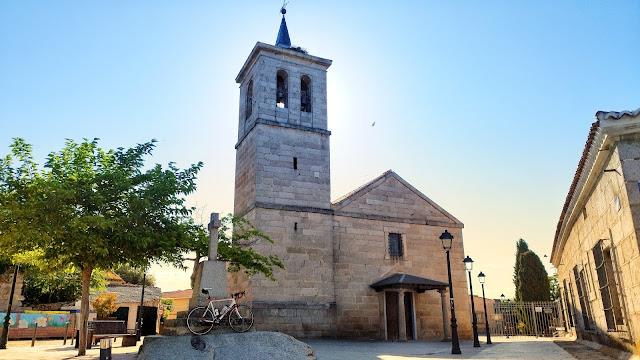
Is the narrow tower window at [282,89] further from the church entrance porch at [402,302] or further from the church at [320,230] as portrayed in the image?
the church entrance porch at [402,302]

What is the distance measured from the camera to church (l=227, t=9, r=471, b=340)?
61.6 ft

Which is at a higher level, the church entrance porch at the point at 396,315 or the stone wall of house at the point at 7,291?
the stone wall of house at the point at 7,291

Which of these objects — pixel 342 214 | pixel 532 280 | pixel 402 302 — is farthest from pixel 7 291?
pixel 532 280

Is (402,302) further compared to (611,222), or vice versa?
(402,302)

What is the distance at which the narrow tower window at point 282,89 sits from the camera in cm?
2206

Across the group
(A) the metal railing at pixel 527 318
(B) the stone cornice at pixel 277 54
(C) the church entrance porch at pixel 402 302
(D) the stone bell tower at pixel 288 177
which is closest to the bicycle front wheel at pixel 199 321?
(D) the stone bell tower at pixel 288 177

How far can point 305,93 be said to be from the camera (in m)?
23.0

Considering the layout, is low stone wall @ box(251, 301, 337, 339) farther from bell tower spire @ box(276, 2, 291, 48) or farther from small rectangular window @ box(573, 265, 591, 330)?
bell tower spire @ box(276, 2, 291, 48)

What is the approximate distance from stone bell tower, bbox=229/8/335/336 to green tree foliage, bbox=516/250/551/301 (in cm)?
2059

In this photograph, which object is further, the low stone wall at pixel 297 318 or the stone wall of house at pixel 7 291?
the stone wall of house at pixel 7 291

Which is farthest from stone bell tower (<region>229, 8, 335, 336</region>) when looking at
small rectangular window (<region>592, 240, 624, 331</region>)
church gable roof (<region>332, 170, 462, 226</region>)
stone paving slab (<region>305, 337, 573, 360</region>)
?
small rectangular window (<region>592, 240, 624, 331</region>)

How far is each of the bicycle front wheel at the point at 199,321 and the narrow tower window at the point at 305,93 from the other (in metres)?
14.2

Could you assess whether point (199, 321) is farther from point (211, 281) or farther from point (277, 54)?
point (277, 54)

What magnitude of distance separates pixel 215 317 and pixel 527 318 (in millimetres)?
21424
